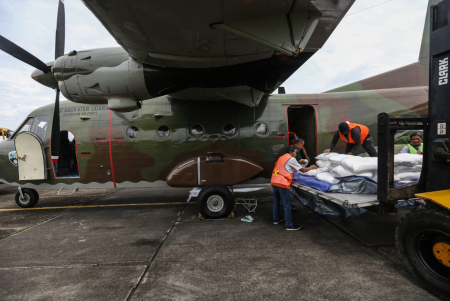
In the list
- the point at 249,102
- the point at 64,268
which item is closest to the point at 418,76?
the point at 249,102

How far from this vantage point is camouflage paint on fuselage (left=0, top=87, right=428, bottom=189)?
671 cm

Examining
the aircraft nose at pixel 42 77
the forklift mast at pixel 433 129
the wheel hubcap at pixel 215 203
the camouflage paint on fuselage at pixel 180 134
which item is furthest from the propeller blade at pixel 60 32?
the forklift mast at pixel 433 129

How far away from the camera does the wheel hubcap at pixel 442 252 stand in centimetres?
251

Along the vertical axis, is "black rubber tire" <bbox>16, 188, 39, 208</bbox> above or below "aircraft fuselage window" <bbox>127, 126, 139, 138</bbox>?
below

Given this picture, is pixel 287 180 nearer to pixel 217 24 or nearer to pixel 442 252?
pixel 442 252

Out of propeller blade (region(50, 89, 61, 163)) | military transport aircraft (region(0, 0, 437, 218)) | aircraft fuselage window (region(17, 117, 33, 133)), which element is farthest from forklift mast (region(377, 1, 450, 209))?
aircraft fuselage window (region(17, 117, 33, 133))

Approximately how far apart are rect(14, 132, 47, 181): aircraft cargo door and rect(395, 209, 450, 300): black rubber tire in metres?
8.30

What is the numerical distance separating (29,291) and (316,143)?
676 cm

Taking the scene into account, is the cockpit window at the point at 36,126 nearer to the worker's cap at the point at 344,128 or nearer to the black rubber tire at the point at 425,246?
the worker's cap at the point at 344,128

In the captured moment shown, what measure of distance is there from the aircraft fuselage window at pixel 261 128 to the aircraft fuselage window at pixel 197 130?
5.09 ft

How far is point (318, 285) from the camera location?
2.91 meters

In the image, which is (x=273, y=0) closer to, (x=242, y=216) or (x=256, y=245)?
(x=256, y=245)

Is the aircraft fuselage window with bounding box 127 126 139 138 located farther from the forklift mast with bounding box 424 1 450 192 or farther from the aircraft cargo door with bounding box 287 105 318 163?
the forklift mast with bounding box 424 1 450 192

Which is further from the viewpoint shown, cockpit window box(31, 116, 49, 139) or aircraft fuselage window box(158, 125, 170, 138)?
cockpit window box(31, 116, 49, 139)
